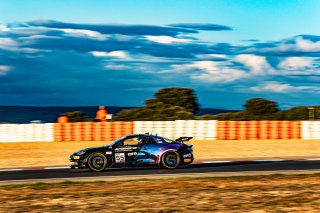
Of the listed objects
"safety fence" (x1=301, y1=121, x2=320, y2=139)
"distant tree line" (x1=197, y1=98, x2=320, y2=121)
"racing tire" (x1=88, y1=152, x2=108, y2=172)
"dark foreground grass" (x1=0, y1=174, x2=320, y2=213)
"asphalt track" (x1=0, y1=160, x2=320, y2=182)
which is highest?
"distant tree line" (x1=197, y1=98, x2=320, y2=121)

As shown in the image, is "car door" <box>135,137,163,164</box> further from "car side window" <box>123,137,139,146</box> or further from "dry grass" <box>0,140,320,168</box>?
"dry grass" <box>0,140,320,168</box>

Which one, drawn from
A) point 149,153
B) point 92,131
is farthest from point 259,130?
point 149,153

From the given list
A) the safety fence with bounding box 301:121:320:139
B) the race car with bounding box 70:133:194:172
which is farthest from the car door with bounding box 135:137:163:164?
the safety fence with bounding box 301:121:320:139

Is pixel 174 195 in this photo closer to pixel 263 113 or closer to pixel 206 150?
pixel 206 150

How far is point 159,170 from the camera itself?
1894 cm

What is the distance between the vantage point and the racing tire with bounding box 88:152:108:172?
1884 centimetres

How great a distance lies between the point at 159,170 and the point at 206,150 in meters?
9.21

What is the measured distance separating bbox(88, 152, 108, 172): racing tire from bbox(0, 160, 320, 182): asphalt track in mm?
213

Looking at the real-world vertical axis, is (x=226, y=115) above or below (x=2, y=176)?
above

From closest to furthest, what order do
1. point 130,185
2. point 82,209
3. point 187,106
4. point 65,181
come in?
point 82,209 → point 130,185 → point 65,181 → point 187,106

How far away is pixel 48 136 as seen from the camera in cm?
3266

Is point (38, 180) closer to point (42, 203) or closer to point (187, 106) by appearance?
point (42, 203)

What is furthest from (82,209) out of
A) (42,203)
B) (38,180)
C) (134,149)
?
(134,149)

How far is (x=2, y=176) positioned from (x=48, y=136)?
14014 mm
